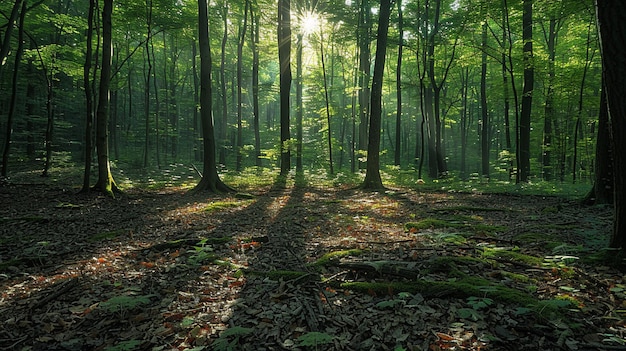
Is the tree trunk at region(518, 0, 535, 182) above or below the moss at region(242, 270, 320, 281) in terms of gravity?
above

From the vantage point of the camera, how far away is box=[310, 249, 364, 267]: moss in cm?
402

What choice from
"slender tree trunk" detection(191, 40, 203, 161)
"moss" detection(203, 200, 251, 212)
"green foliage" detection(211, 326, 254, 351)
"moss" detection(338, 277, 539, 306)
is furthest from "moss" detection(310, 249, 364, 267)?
"slender tree trunk" detection(191, 40, 203, 161)

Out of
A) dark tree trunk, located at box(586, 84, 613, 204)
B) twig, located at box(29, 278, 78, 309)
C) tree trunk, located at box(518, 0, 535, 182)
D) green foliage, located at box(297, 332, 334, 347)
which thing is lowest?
twig, located at box(29, 278, 78, 309)

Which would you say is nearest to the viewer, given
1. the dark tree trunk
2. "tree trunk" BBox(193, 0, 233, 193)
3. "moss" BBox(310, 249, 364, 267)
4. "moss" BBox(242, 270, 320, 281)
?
"moss" BBox(242, 270, 320, 281)

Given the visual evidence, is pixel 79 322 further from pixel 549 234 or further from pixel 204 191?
pixel 204 191

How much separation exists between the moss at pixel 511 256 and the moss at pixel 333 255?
162 cm

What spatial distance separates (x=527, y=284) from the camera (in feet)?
10.4

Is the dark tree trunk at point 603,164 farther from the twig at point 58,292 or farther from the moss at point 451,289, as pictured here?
the twig at point 58,292

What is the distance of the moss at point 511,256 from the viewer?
374 cm

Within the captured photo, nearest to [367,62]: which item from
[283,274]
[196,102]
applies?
[196,102]

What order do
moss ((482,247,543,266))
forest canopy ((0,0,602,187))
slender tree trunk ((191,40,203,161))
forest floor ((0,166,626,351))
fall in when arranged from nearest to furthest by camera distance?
forest floor ((0,166,626,351)), moss ((482,247,543,266)), forest canopy ((0,0,602,187)), slender tree trunk ((191,40,203,161))

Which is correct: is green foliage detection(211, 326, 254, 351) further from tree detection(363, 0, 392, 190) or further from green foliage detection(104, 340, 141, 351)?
tree detection(363, 0, 392, 190)

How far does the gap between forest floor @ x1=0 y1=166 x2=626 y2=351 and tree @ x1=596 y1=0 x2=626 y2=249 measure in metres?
1.07

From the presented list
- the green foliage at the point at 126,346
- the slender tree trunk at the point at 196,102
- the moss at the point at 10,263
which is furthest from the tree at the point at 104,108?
the slender tree trunk at the point at 196,102
